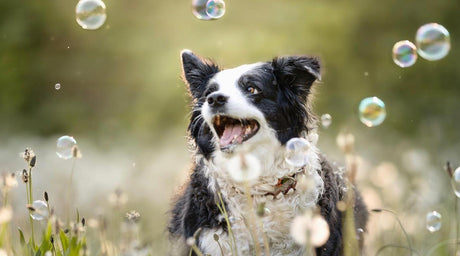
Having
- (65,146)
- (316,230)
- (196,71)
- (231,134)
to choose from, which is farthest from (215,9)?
(316,230)

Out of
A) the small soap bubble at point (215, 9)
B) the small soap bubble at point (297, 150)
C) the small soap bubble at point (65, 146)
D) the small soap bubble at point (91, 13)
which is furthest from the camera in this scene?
the small soap bubble at point (215, 9)

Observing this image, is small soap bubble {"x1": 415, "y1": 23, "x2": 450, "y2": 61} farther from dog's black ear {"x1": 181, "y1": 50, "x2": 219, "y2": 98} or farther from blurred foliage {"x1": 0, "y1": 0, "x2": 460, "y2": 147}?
blurred foliage {"x1": 0, "y1": 0, "x2": 460, "y2": 147}

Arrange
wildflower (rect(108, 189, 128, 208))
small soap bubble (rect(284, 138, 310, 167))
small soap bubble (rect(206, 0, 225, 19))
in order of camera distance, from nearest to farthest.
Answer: wildflower (rect(108, 189, 128, 208)), small soap bubble (rect(284, 138, 310, 167)), small soap bubble (rect(206, 0, 225, 19))

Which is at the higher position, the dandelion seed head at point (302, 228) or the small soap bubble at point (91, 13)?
the small soap bubble at point (91, 13)

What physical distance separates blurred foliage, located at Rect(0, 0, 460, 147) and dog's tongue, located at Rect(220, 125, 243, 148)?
12.1 m

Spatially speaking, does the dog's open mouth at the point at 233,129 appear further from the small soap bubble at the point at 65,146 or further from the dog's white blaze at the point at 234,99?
the small soap bubble at the point at 65,146

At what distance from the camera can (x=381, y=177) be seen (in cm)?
567

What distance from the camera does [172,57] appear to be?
19078 millimetres

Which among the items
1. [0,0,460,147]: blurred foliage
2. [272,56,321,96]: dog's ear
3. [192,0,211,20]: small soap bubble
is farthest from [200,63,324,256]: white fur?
[0,0,460,147]: blurred foliage

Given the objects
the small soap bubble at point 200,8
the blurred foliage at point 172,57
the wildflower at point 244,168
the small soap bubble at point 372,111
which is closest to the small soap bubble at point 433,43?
the small soap bubble at point 372,111

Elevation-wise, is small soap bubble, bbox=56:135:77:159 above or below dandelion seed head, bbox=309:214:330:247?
below

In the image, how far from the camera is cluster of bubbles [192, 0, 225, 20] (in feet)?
18.0

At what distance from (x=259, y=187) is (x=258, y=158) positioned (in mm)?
220

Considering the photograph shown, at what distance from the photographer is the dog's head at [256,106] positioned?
4789 millimetres
